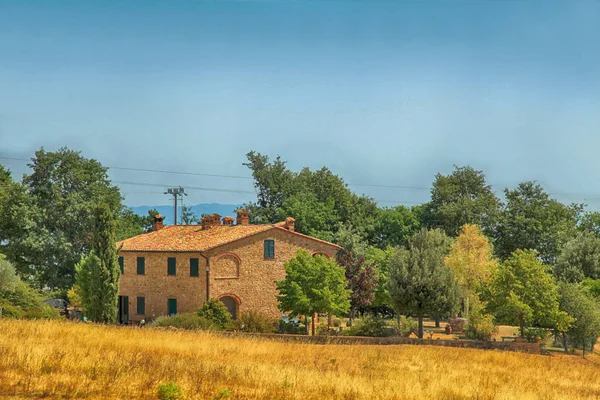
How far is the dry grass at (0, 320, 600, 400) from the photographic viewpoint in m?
17.7

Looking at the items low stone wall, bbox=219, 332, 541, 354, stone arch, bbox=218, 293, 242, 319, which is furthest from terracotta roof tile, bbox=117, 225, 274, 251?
low stone wall, bbox=219, 332, 541, 354

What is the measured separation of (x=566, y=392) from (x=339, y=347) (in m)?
12.6

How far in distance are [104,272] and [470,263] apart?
96.5ft

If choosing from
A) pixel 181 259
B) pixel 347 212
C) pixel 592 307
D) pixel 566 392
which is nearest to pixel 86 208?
pixel 181 259

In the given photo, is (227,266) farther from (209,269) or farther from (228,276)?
(209,269)

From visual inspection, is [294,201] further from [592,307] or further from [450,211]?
[592,307]

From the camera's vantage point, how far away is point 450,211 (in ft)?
258

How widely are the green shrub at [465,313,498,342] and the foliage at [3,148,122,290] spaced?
116 ft

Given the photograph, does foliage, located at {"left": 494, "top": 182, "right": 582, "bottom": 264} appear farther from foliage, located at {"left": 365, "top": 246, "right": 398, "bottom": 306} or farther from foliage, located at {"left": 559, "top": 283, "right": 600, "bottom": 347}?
foliage, located at {"left": 559, "top": 283, "right": 600, "bottom": 347}

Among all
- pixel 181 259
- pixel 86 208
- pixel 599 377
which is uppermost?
pixel 86 208

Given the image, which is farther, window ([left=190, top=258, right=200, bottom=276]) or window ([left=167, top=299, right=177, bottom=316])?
window ([left=167, top=299, right=177, bottom=316])

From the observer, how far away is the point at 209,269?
5056 centimetres

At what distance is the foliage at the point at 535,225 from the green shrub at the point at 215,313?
132 feet

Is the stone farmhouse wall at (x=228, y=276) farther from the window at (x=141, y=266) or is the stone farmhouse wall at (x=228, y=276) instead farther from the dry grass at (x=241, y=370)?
the dry grass at (x=241, y=370)
